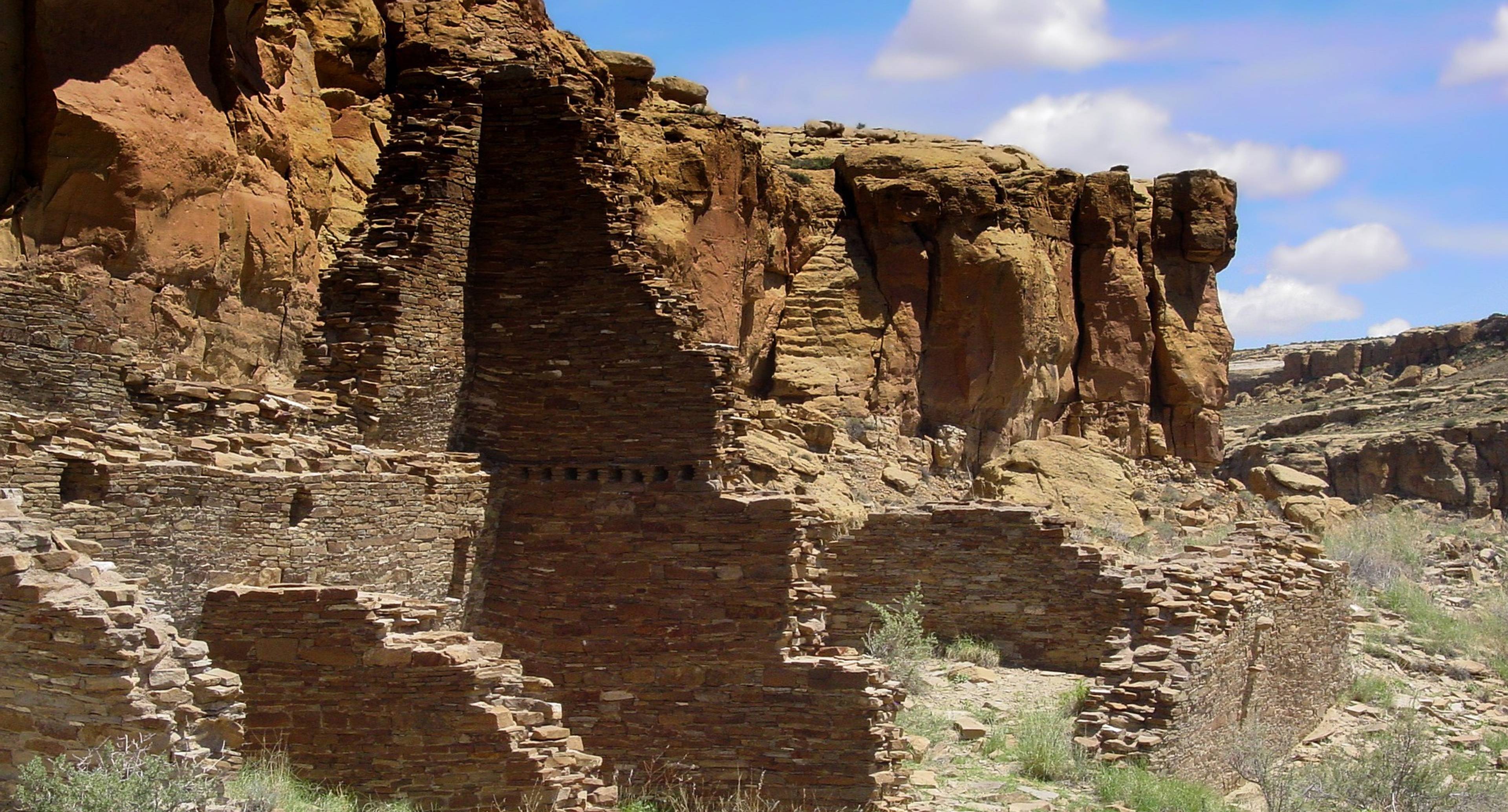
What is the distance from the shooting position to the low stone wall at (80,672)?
7047mm

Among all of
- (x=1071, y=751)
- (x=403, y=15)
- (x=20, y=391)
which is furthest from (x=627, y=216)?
(x=403, y=15)

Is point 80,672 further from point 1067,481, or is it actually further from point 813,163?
point 1067,481

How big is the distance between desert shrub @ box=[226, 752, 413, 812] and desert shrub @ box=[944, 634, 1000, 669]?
8.11 metres

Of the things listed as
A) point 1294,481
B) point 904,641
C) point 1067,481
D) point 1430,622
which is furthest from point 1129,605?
point 1294,481

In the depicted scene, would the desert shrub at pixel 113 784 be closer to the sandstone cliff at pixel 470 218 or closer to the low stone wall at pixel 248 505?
the low stone wall at pixel 248 505

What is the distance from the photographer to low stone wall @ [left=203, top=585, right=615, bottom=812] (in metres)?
8.73

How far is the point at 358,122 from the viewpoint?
1709 centimetres

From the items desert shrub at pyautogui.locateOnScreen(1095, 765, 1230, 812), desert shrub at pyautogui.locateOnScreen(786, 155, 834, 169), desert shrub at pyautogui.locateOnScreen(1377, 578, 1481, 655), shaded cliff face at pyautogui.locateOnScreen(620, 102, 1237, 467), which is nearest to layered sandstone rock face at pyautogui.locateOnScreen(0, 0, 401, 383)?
shaded cliff face at pyautogui.locateOnScreen(620, 102, 1237, 467)

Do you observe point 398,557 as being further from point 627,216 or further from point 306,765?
point 627,216

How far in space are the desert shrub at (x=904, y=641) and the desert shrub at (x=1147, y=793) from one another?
2684mm

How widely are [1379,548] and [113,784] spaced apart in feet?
83.9

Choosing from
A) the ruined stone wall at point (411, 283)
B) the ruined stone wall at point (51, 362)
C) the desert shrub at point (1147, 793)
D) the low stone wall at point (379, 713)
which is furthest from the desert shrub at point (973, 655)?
the ruined stone wall at point (51, 362)

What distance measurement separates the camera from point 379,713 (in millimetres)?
8750

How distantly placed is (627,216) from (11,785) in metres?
6.54
